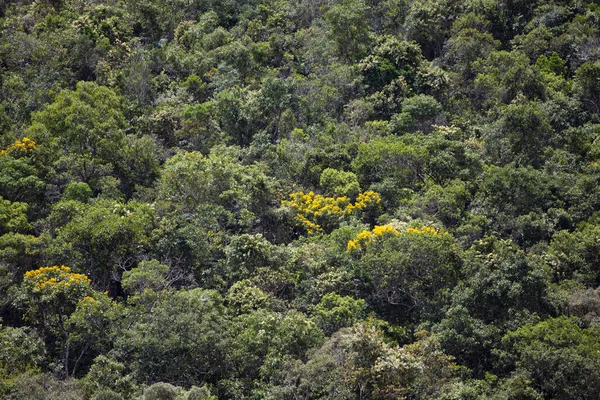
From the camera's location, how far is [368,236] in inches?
1157

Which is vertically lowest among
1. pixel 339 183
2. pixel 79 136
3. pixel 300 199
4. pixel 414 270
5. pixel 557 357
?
pixel 557 357

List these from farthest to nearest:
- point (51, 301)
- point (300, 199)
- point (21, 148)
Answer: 1. point (300, 199)
2. point (21, 148)
3. point (51, 301)

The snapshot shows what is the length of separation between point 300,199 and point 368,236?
15.3ft

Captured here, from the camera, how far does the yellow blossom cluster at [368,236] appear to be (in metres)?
28.9

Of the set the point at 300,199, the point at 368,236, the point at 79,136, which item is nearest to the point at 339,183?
the point at 300,199

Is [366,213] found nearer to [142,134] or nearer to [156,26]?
[142,134]

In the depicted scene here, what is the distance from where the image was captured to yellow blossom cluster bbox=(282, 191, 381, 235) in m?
32.4

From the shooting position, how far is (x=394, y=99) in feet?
133

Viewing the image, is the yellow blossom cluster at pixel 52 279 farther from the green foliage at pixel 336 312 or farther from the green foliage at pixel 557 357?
the green foliage at pixel 557 357

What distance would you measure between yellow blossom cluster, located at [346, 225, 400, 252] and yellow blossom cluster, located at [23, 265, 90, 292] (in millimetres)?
9257

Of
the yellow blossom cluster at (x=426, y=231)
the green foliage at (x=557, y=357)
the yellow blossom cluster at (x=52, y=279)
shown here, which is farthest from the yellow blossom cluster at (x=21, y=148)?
the green foliage at (x=557, y=357)

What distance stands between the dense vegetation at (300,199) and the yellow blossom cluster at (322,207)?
9 cm

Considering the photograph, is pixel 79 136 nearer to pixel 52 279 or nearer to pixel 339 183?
pixel 52 279

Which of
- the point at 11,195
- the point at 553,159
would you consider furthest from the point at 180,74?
the point at 553,159
